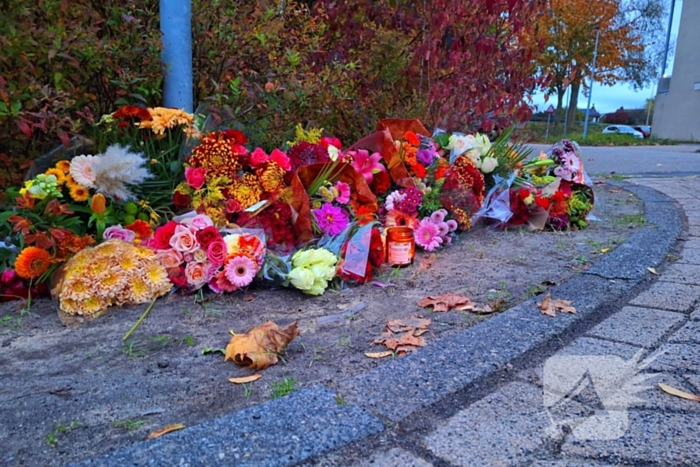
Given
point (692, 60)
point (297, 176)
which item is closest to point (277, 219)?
point (297, 176)

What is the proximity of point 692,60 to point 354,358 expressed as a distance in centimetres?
2516

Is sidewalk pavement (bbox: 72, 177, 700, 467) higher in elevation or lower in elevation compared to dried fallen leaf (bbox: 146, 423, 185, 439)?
higher

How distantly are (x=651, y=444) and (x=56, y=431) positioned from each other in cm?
128

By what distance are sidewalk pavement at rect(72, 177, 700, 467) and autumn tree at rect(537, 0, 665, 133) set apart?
19.0 m

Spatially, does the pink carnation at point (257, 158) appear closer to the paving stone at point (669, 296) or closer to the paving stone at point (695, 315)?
the paving stone at point (669, 296)

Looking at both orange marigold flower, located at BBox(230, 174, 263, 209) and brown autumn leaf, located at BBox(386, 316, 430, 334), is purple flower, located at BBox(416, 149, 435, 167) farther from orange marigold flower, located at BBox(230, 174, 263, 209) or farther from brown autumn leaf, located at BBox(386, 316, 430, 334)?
brown autumn leaf, located at BBox(386, 316, 430, 334)

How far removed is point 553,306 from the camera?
1779 mm

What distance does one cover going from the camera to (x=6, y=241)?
2.03 m

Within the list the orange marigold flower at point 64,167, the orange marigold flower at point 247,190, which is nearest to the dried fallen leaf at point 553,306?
the orange marigold flower at point 247,190

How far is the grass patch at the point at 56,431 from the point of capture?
1.07 m

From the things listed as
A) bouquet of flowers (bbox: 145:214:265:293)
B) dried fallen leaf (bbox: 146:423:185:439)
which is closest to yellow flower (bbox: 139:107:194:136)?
bouquet of flowers (bbox: 145:214:265:293)

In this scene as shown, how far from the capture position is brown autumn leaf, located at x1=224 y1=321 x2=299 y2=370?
4.64 ft

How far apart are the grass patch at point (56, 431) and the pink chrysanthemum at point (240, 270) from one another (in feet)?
2.97
